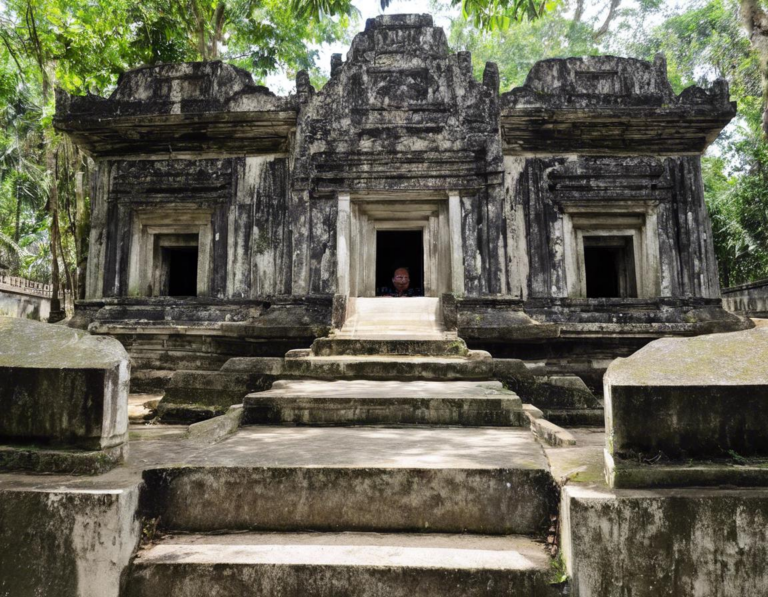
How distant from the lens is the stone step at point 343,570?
206 centimetres

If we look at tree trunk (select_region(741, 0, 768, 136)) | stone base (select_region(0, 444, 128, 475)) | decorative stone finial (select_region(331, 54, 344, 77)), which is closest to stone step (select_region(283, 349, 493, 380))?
stone base (select_region(0, 444, 128, 475))

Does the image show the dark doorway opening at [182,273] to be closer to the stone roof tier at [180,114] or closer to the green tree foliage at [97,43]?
the green tree foliage at [97,43]

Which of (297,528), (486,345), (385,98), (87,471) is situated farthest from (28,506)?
(385,98)

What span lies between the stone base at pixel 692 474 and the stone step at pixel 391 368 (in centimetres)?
262

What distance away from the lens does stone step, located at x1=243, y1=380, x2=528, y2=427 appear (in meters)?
3.79

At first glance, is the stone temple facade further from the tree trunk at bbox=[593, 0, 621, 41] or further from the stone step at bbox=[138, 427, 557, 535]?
the tree trunk at bbox=[593, 0, 621, 41]

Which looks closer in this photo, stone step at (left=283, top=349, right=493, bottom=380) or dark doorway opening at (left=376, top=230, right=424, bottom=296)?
stone step at (left=283, top=349, right=493, bottom=380)

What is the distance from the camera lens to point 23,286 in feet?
66.3

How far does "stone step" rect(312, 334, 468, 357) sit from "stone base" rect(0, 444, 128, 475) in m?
3.11

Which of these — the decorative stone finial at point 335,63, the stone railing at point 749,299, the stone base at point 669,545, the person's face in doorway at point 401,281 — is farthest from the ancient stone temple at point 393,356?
the stone railing at point 749,299

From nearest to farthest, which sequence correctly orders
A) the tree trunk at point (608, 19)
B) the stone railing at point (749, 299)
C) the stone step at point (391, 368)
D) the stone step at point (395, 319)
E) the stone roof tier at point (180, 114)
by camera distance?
the stone step at point (391, 368) → the stone step at point (395, 319) → the stone roof tier at point (180, 114) → the stone railing at point (749, 299) → the tree trunk at point (608, 19)

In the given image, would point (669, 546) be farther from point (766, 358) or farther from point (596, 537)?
point (766, 358)

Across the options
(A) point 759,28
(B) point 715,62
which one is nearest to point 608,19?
(B) point 715,62

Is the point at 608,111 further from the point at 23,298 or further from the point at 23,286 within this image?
the point at 23,286
